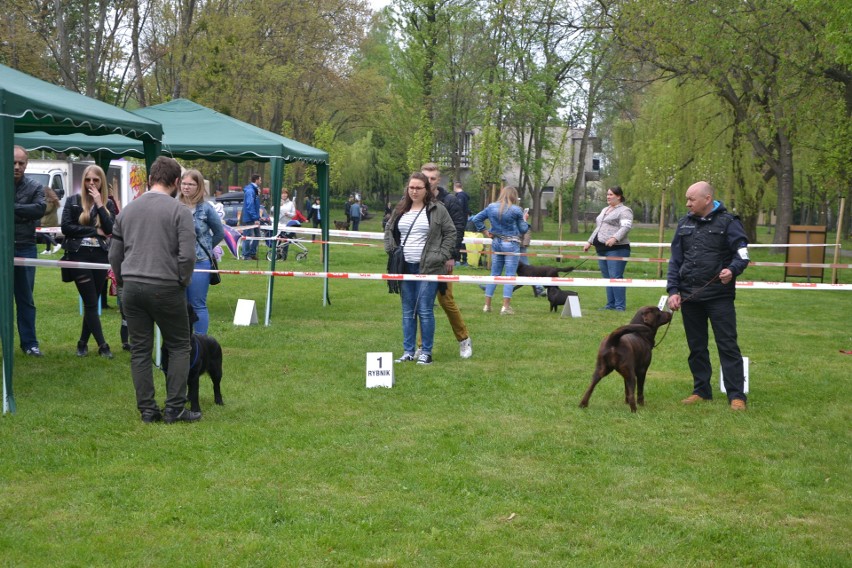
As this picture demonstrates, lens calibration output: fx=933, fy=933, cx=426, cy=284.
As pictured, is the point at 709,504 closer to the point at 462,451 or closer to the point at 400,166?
the point at 462,451

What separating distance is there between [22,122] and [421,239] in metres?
3.79

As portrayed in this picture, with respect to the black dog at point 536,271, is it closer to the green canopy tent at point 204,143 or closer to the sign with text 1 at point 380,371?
the green canopy tent at point 204,143

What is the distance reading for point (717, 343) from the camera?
767 cm

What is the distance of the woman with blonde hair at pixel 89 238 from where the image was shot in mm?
9031

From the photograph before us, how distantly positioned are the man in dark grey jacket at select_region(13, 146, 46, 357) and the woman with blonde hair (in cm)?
33

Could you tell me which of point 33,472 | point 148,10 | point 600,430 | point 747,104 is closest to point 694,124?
point 747,104

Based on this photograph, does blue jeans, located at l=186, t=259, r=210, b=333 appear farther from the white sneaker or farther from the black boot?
the white sneaker

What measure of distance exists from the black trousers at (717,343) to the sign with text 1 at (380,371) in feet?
8.34

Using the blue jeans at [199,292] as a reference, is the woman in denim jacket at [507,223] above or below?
above

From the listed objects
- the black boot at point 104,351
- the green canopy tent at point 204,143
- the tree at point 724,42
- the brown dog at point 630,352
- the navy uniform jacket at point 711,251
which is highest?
the tree at point 724,42

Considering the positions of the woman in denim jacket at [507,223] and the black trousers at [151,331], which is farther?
the woman in denim jacket at [507,223]

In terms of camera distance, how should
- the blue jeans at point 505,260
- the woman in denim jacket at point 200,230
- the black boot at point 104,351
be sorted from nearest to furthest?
1. the woman in denim jacket at point 200,230
2. the black boot at point 104,351
3. the blue jeans at point 505,260

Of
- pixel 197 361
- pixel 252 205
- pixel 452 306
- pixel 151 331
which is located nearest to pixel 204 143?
pixel 452 306

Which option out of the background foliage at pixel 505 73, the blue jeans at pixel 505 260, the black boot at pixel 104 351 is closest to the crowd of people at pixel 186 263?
the black boot at pixel 104 351
